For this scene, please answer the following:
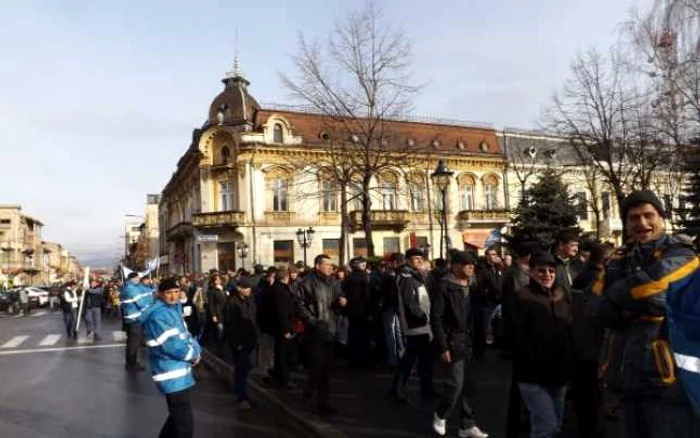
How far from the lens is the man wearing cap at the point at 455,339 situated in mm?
5961

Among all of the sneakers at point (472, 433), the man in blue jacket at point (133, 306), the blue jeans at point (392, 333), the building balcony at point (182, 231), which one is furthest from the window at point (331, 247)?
the sneakers at point (472, 433)

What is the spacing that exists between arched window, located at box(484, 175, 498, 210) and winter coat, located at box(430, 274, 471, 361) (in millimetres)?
43155

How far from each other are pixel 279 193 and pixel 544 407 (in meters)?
38.9

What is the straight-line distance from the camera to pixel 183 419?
5.26m

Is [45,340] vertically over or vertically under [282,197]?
under

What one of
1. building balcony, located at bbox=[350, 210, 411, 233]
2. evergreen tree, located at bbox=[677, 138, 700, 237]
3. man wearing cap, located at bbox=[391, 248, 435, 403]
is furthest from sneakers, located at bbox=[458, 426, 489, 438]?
building balcony, located at bbox=[350, 210, 411, 233]

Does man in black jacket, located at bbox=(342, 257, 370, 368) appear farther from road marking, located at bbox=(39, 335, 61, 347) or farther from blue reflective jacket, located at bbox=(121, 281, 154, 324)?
road marking, located at bbox=(39, 335, 61, 347)

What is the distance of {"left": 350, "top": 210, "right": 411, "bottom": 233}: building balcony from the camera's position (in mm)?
42781

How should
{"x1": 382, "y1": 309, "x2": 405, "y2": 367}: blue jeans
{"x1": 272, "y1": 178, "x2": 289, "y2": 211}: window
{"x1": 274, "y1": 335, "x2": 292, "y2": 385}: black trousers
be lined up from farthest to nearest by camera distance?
{"x1": 272, "y1": 178, "x2": 289, "y2": 211}: window → {"x1": 382, "y1": 309, "x2": 405, "y2": 367}: blue jeans → {"x1": 274, "y1": 335, "x2": 292, "y2": 385}: black trousers

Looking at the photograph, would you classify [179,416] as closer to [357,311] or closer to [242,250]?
[357,311]

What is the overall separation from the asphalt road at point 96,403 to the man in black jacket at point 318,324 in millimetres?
624

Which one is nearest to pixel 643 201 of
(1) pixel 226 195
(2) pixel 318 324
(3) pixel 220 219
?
(2) pixel 318 324

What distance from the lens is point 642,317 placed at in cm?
309

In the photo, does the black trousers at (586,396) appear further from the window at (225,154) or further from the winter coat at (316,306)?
the window at (225,154)
